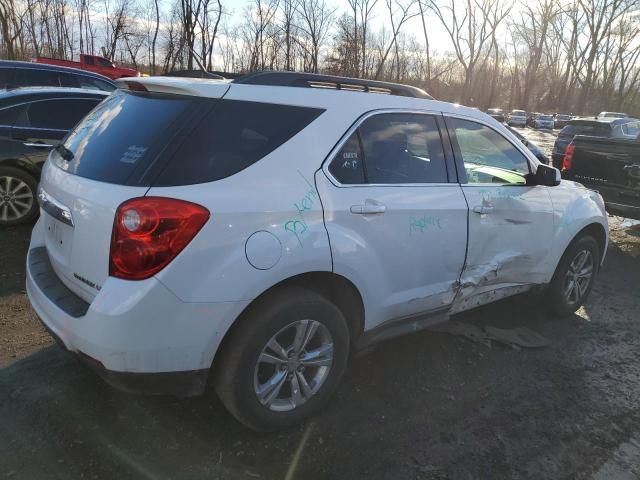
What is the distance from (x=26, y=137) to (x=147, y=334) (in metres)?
4.83

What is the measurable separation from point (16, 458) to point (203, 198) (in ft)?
5.04

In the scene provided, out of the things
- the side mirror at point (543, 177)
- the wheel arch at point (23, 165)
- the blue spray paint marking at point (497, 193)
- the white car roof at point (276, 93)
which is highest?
the white car roof at point (276, 93)

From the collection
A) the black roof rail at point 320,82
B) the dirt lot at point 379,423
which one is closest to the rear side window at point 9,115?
the dirt lot at point 379,423

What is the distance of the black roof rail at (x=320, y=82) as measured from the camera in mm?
2801

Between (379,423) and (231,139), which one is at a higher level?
(231,139)

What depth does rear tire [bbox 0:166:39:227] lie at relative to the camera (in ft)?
18.7

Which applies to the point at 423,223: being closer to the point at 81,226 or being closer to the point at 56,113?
the point at 81,226

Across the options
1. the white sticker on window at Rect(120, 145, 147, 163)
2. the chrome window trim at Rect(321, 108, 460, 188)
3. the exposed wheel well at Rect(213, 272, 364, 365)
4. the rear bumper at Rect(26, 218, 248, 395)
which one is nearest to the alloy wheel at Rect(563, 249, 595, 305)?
the chrome window trim at Rect(321, 108, 460, 188)

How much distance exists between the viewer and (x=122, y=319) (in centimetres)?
218

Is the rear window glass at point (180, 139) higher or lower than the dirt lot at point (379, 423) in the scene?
higher

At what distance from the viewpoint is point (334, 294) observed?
2.86 meters

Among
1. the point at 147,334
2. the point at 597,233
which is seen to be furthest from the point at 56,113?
the point at 597,233

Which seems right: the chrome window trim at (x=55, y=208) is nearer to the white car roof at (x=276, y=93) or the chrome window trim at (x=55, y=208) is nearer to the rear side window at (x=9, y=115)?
the white car roof at (x=276, y=93)

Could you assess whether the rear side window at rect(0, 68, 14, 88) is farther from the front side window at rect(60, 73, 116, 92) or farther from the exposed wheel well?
the exposed wheel well
